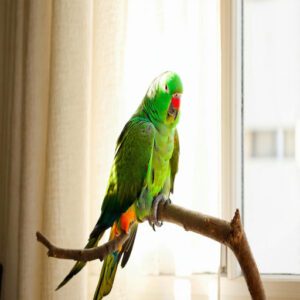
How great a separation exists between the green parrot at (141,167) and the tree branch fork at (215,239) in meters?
0.06

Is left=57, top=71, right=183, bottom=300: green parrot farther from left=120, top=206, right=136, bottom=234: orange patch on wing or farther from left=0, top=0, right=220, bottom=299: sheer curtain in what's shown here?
left=0, top=0, right=220, bottom=299: sheer curtain

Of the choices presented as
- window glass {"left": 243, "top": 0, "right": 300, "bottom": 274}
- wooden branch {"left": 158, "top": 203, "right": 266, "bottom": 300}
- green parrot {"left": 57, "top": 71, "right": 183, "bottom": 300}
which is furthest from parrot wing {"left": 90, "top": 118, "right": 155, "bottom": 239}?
window glass {"left": 243, "top": 0, "right": 300, "bottom": 274}

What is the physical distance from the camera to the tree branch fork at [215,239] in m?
1.04

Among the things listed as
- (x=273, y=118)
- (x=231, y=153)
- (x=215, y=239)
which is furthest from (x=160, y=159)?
(x=273, y=118)

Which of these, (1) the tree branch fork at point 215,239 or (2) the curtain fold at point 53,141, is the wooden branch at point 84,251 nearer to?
(1) the tree branch fork at point 215,239

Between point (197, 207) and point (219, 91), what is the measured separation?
336 mm

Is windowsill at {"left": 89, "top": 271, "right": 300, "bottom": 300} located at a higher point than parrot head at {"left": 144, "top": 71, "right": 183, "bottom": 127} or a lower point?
lower

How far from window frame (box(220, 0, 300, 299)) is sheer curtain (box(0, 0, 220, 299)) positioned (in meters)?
0.03

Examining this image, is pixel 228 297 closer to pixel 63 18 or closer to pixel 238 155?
pixel 238 155

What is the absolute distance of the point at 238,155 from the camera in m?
1.54

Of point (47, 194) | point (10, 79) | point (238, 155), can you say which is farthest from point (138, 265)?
point (10, 79)

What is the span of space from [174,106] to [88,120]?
0.30 metres

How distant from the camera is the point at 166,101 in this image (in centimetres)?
119

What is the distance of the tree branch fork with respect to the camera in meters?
1.04
